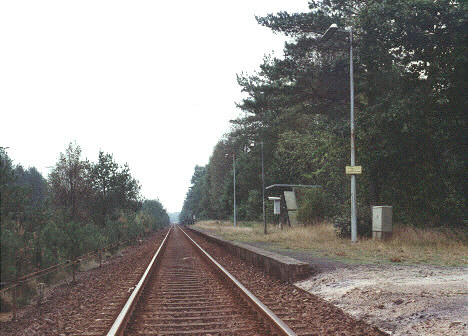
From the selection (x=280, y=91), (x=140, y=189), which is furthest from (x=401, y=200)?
(x=140, y=189)

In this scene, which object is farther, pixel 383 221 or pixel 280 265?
pixel 383 221

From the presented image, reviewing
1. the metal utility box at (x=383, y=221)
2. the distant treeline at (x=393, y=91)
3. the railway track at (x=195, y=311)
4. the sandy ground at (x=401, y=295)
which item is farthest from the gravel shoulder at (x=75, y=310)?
the distant treeline at (x=393, y=91)

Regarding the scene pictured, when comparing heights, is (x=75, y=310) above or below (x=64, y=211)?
below

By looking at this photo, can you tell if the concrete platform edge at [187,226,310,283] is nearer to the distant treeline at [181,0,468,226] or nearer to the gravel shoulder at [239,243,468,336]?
the gravel shoulder at [239,243,468,336]

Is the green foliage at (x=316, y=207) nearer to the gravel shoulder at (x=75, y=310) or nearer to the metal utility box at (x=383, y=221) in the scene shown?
the metal utility box at (x=383, y=221)

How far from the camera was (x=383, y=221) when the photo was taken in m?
19.1

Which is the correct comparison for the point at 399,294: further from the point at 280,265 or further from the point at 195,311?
the point at 280,265

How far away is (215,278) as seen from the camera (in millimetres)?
12297

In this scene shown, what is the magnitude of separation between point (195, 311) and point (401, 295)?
3629 mm

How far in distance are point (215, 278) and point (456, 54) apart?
15.0 metres

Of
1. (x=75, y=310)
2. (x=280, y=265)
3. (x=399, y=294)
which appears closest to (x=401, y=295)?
(x=399, y=294)

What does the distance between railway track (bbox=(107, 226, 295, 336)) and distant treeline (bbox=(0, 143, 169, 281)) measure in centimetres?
200

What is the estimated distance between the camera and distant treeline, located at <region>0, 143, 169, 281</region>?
9.14 meters

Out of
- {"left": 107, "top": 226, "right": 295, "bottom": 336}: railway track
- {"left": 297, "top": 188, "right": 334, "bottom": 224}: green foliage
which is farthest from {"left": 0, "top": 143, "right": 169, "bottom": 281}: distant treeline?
{"left": 297, "top": 188, "right": 334, "bottom": 224}: green foliage
